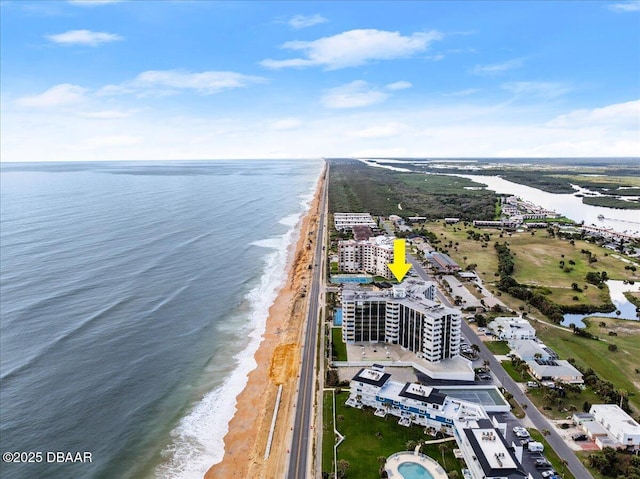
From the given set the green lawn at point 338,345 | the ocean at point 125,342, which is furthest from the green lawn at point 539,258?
the ocean at point 125,342

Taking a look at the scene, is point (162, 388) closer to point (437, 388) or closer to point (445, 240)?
point (437, 388)

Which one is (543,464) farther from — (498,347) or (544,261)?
(544,261)

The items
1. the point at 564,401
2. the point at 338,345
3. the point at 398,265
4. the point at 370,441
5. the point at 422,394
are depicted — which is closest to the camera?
the point at 370,441

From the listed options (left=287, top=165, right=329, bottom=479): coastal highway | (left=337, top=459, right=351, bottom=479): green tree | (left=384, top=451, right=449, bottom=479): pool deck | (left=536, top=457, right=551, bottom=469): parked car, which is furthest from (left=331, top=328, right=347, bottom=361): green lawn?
(left=536, top=457, right=551, bottom=469): parked car

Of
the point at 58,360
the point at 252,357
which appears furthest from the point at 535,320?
the point at 58,360

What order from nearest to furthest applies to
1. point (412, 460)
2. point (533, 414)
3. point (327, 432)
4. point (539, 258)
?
point (412, 460) → point (327, 432) → point (533, 414) → point (539, 258)

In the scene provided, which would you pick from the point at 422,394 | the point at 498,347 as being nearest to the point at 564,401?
the point at 498,347

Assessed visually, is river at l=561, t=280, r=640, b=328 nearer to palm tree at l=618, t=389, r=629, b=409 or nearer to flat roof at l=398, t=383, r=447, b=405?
palm tree at l=618, t=389, r=629, b=409
